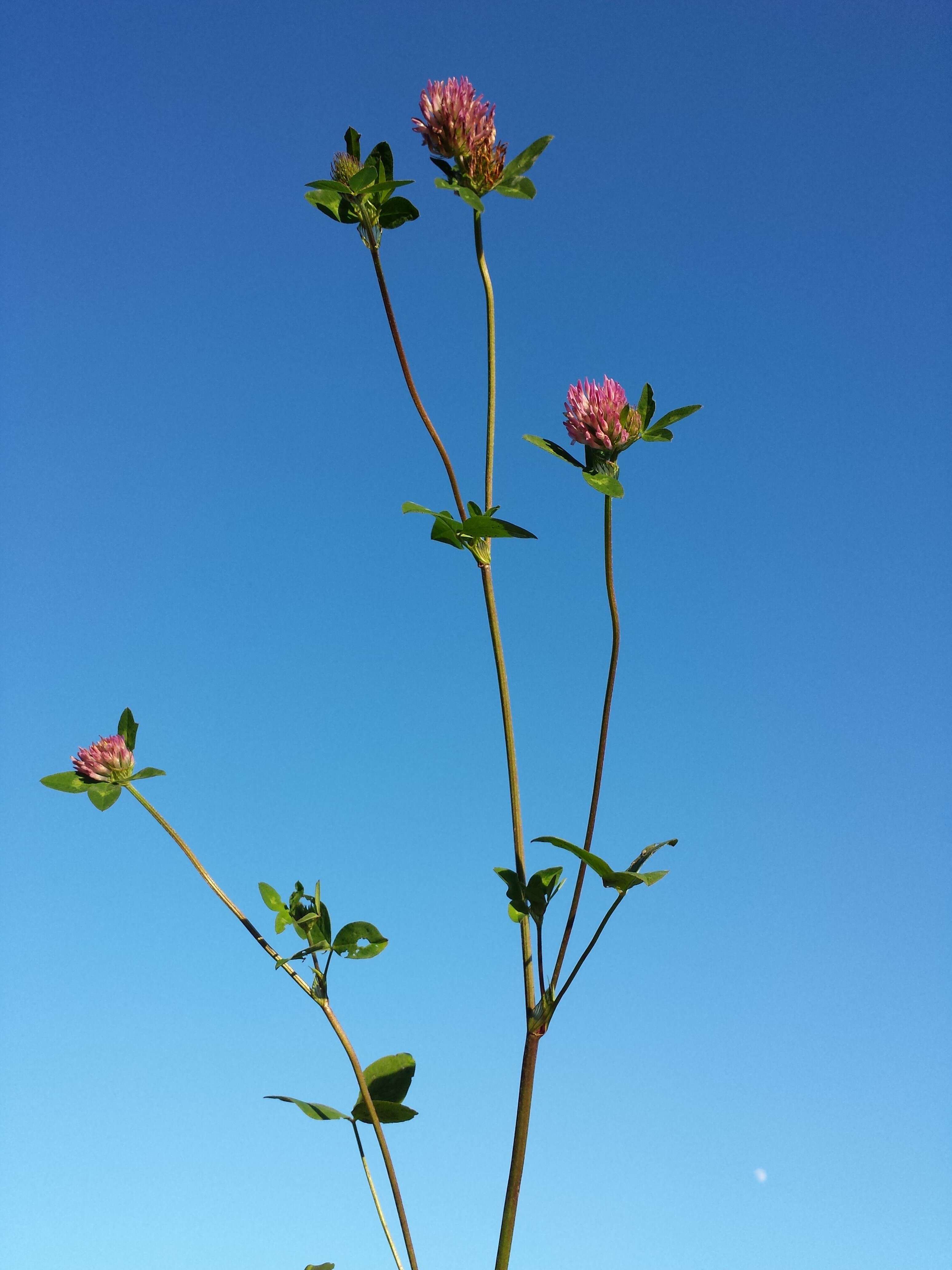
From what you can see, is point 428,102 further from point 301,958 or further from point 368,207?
point 301,958

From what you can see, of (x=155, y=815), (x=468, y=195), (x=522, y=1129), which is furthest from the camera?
(x=155, y=815)

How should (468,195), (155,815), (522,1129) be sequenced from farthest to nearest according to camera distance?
(155,815)
(468,195)
(522,1129)

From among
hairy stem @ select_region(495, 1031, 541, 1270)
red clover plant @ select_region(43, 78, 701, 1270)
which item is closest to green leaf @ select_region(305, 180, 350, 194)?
red clover plant @ select_region(43, 78, 701, 1270)

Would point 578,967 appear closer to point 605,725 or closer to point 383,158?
point 605,725

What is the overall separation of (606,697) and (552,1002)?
1.15 ft

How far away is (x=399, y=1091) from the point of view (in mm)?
1384

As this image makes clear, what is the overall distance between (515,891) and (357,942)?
0.31 metres

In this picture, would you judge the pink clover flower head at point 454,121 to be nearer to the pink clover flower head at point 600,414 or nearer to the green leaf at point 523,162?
the green leaf at point 523,162

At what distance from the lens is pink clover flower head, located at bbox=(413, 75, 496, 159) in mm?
1278

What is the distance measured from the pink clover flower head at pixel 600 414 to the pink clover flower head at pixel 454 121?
1.07ft

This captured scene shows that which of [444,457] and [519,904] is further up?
[444,457]

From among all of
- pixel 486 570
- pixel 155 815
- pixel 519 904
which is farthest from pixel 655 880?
pixel 155 815

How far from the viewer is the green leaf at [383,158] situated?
1.32m

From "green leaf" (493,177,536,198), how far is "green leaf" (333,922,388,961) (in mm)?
980
